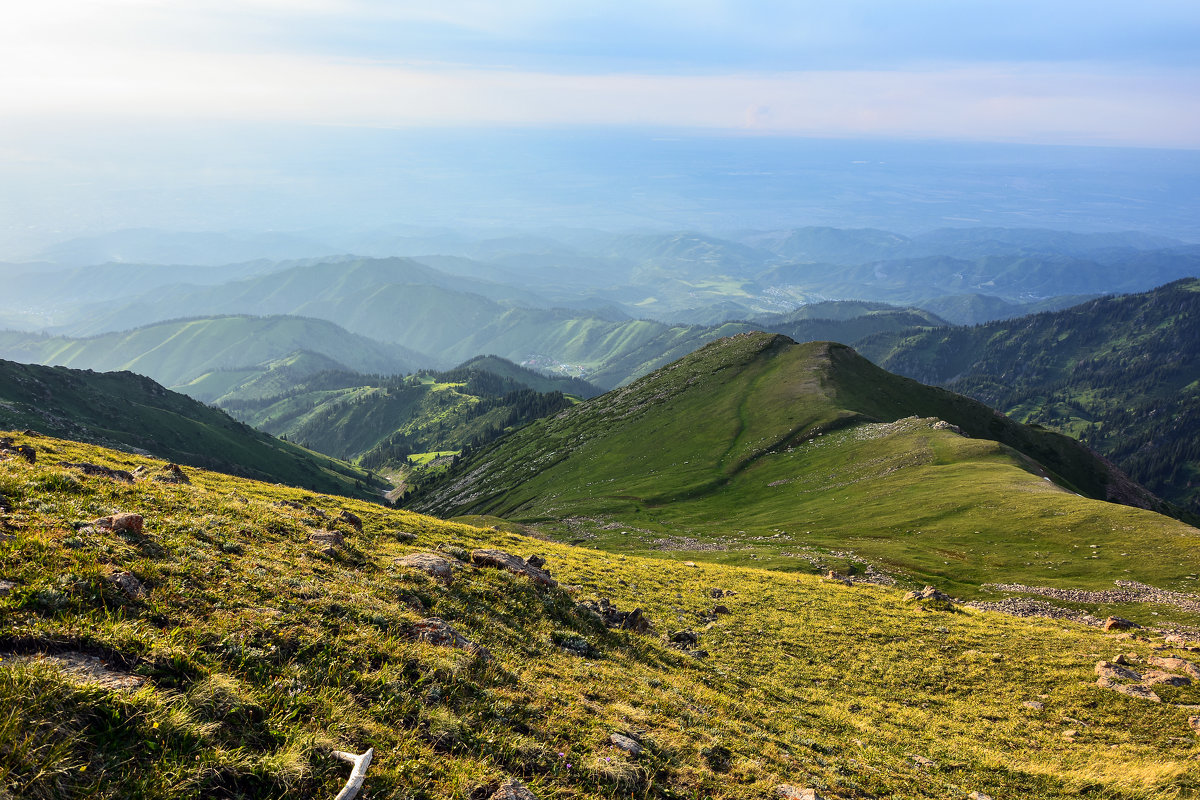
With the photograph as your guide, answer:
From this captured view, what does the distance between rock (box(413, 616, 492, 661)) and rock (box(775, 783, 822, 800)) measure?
8.29 metres

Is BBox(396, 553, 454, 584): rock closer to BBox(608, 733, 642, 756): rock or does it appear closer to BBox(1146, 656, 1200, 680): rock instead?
BBox(608, 733, 642, 756): rock

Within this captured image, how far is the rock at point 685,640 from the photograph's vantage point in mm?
26938

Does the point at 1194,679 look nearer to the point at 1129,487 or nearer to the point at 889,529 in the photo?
the point at 889,529

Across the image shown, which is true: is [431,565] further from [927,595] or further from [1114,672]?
[927,595]

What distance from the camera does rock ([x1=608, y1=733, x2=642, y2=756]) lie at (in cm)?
1277

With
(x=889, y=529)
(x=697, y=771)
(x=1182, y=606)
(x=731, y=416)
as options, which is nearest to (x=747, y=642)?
(x=697, y=771)

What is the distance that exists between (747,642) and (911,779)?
1256 cm

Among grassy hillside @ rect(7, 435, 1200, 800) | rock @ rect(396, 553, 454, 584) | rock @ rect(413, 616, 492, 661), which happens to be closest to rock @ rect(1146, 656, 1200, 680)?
grassy hillside @ rect(7, 435, 1200, 800)

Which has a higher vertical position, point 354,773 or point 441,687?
point 354,773

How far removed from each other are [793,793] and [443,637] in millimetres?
10041

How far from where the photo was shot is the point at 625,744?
42.3 ft

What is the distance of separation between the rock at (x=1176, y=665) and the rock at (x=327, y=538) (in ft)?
130

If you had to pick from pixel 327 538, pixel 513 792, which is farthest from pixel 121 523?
pixel 513 792

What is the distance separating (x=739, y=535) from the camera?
7644cm
